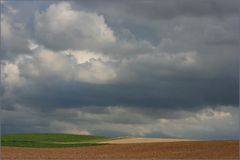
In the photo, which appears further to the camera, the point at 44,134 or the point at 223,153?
the point at 44,134

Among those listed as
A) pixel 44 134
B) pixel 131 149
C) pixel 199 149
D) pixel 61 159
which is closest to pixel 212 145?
pixel 199 149

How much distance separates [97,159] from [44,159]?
5993 millimetres

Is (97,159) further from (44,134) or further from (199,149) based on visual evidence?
(44,134)

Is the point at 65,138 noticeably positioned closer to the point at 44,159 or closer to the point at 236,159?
the point at 44,159

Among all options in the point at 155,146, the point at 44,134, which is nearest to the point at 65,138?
the point at 44,134

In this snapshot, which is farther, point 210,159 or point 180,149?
point 180,149

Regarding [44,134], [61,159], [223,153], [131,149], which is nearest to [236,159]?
[223,153]

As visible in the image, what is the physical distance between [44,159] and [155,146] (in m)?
26.4

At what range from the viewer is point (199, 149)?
239ft

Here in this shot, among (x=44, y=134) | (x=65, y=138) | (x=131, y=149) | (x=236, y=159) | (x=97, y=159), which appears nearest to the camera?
(x=236, y=159)

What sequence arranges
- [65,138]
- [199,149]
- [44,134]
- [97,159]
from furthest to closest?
[44,134] → [65,138] → [199,149] → [97,159]

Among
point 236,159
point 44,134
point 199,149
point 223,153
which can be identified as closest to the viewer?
point 236,159

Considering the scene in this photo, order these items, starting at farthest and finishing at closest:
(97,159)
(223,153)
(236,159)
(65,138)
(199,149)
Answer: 1. (65,138)
2. (199,149)
3. (223,153)
4. (97,159)
5. (236,159)

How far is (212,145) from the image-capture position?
77062mm
